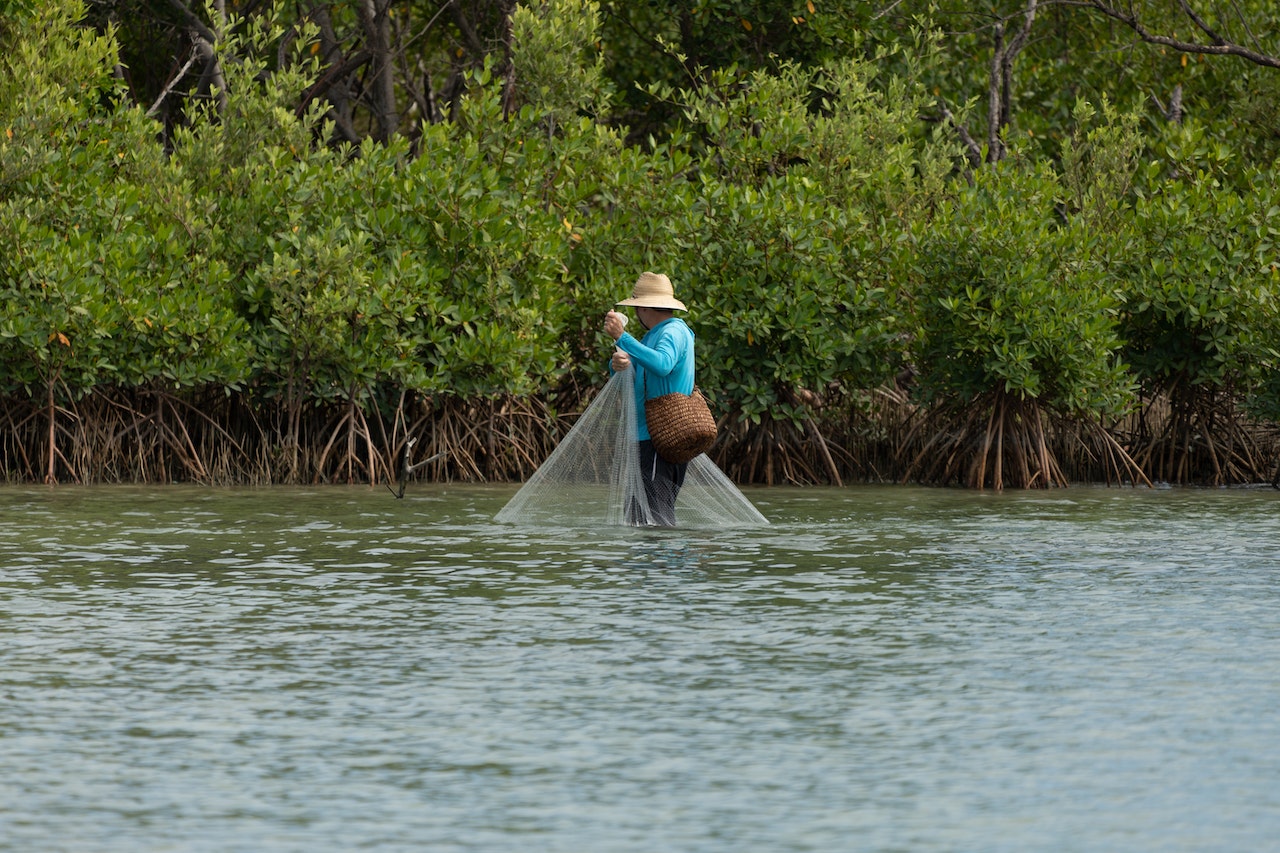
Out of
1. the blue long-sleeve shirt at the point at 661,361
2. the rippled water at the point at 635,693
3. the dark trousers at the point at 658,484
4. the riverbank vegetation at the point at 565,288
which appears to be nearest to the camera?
the rippled water at the point at 635,693

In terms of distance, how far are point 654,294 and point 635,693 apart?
5659 mm

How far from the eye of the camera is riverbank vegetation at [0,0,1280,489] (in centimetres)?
1720

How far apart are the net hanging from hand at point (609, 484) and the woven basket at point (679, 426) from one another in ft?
0.64

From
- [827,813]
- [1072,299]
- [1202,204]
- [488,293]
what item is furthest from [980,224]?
[827,813]

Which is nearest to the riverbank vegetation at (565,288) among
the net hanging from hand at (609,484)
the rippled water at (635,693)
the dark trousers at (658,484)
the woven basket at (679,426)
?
the net hanging from hand at (609,484)

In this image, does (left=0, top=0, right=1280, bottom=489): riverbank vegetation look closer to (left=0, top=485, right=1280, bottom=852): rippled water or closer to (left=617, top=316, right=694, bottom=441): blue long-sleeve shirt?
(left=617, top=316, right=694, bottom=441): blue long-sleeve shirt

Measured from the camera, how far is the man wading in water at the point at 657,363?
12.2m

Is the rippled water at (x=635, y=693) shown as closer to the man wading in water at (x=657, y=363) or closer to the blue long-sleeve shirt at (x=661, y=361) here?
the man wading in water at (x=657, y=363)

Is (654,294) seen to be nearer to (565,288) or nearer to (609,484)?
(609,484)

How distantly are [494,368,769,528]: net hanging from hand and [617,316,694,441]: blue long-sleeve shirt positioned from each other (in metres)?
0.09

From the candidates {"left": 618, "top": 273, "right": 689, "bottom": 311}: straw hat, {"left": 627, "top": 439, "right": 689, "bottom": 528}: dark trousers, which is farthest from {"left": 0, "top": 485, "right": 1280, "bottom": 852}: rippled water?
{"left": 618, "top": 273, "right": 689, "bottom": 311}: straw hat

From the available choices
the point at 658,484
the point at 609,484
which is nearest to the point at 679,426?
the point at 658,484

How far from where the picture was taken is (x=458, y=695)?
7039 mm

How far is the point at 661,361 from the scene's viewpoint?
1222cm
